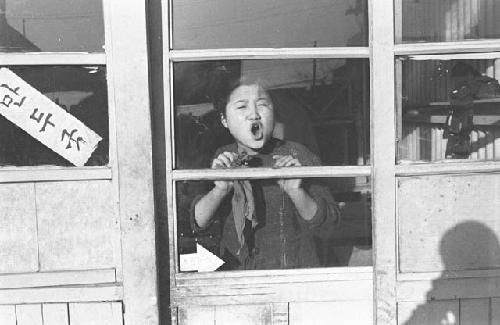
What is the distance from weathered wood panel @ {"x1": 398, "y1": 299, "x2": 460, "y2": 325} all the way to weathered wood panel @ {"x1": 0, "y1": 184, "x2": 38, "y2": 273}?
1.87 m

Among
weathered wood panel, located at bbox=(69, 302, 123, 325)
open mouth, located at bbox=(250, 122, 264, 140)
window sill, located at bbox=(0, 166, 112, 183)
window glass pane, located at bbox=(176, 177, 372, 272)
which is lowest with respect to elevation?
weathered wood panel, located at bbox=(69, 302, 123, 325)

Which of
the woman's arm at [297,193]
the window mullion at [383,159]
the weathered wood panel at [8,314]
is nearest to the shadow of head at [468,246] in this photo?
the window mullion at [383,159]

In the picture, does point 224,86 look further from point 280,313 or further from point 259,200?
point 280,313

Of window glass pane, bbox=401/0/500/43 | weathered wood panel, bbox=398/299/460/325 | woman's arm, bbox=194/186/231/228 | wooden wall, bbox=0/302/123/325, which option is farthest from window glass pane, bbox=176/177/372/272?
window glass pane, bbox=401/0/500/43

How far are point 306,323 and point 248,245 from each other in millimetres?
491

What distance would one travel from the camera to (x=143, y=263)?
2754 mm

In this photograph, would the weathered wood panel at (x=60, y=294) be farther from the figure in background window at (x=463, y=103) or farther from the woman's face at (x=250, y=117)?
the figure in background window at (x=463, y=103)

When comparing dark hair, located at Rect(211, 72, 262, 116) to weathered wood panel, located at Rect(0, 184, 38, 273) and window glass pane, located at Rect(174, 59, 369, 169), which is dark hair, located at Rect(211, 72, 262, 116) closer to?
window glass pane, located at Rect(174, 59, 369, 169)

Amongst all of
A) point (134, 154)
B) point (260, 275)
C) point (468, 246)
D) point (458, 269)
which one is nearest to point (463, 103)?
point (468, 246)

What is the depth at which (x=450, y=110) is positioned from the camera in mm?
Result: 2900

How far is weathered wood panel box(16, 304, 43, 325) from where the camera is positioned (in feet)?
8.97

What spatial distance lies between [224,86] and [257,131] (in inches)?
11.1

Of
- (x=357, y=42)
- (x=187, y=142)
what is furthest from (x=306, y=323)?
(x=357, y=42)

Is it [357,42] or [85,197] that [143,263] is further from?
[357,42]
